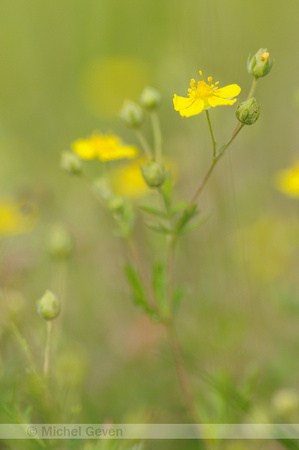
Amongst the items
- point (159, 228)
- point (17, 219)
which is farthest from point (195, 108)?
point (17, 219)

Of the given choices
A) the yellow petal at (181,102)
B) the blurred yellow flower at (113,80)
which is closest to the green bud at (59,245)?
the yellow petal at (181,102)

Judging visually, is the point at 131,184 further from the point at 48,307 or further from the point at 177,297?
the point at 48,307

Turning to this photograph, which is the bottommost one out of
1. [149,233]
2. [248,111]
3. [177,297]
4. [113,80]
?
[149,233]

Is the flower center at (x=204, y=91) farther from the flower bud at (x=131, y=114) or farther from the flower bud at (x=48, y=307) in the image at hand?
the flower bud at (x=48, y=307)

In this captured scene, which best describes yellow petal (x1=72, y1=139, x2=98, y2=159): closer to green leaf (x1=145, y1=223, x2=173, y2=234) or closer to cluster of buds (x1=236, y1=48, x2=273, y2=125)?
green leaf (x1=145, y1=223, x2=173, y2=234)

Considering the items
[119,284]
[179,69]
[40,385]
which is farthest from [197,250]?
[40,385]

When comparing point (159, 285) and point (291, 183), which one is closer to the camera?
point (159, 285)
